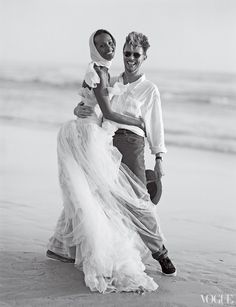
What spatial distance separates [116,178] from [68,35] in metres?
4.87

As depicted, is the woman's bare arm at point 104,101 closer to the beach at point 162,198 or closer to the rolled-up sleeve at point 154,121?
the rolled-up sleeve at point 154,121

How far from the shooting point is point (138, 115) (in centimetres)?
311

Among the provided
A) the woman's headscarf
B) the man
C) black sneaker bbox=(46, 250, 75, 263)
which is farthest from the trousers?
black sneaker bbox=(46, 250, 75, 263)

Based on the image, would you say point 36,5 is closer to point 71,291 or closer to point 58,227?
point 58,227

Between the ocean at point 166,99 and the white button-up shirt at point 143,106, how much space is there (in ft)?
12.4

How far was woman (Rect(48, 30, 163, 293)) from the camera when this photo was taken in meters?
2.89

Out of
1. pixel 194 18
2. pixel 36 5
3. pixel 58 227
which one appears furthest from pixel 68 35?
pixel 58 227

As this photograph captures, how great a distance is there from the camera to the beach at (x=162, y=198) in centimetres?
290

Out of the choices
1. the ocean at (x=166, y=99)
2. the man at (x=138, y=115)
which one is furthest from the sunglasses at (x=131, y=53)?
the ocean at (x=166, y=99)

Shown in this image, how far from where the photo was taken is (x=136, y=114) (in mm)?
3094

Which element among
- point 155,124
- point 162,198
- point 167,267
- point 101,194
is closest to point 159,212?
point 162,198

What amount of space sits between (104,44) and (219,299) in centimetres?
135

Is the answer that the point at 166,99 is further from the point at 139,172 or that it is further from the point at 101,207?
the point at 101,207

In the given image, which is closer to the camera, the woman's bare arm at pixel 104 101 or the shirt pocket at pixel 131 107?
the woman's bare arm at pixel 104 101
